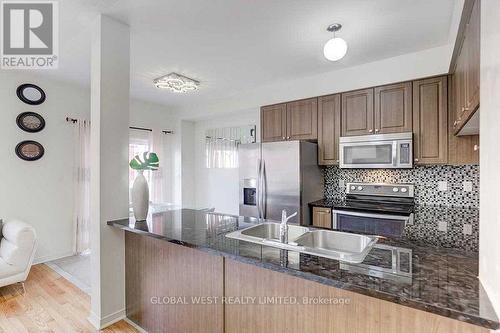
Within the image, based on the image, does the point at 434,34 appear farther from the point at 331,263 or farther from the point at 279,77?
the point at 331,263

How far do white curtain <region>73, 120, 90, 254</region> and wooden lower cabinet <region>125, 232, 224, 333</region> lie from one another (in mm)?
2214

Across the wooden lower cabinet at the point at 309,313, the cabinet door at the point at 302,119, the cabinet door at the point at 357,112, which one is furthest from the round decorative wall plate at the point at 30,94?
the cabinet door at the point at 357,112

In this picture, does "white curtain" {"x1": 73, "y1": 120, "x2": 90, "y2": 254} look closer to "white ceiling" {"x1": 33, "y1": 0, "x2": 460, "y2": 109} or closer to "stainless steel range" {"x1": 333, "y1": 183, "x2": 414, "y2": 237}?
"white ceiling" {"x1": 33, "y1": 0, "x2": 460, "y2": 109}

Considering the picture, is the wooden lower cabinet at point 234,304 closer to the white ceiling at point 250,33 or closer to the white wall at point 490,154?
the white wall at point 490,154

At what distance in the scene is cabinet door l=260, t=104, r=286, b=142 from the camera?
371 cm

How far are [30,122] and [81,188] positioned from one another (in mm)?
1100

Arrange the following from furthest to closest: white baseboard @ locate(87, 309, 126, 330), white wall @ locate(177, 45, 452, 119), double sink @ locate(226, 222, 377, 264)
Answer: white wall @ locate(177, 45, 452, 119) → white baseboard @ locate(87, 309, 126, 330) → double sink @ locate(226, 222, 377, 264)

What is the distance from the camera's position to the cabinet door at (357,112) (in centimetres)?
303

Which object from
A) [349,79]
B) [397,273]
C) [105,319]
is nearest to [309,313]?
[397,273]

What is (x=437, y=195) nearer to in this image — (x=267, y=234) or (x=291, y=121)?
(x=291, y=121)

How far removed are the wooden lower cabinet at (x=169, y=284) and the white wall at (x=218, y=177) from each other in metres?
2.76

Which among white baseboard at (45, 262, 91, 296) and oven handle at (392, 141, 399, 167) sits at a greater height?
oven handle at (392, 141, 399, 167)

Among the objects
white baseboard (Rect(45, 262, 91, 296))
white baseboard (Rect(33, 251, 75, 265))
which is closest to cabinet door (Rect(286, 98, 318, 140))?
white baseboard (Rect(45, 262, 91, 296))

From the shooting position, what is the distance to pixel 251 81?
12.2 ft
